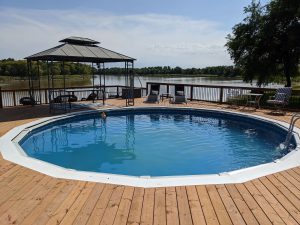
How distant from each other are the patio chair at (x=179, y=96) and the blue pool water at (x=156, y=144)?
2.39 meters

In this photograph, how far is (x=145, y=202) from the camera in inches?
121

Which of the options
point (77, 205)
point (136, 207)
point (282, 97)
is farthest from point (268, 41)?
point (77, 205)

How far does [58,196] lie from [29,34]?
12.1 m

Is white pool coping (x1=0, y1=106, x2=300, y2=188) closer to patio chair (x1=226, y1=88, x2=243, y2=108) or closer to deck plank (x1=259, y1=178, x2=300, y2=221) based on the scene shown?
deck plank (x1=259, y1=178, x2=300, y2=221)

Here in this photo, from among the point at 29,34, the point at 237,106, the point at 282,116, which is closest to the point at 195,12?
the point at 237,106

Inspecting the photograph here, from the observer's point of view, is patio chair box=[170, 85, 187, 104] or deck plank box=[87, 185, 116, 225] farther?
patio chair box=[170, 85, 187, 104]

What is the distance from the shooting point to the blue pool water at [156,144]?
224 inches

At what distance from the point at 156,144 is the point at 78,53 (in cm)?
526

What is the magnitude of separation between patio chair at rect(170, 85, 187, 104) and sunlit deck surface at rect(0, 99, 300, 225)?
8.66m

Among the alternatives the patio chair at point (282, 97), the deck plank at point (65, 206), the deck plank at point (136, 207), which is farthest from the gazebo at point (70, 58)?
the deck plank at point (136, 207)

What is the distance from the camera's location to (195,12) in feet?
38.6

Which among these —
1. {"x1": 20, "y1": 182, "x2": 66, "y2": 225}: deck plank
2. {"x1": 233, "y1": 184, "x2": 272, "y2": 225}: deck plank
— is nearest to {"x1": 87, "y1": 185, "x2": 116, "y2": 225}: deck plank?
{"x1": 20, "y1": 182, "x2": 66, "y2": 225}: deck plank

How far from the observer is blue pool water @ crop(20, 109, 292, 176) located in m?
5.68

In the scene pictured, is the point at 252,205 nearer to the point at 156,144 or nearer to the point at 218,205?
the point at 218,205
